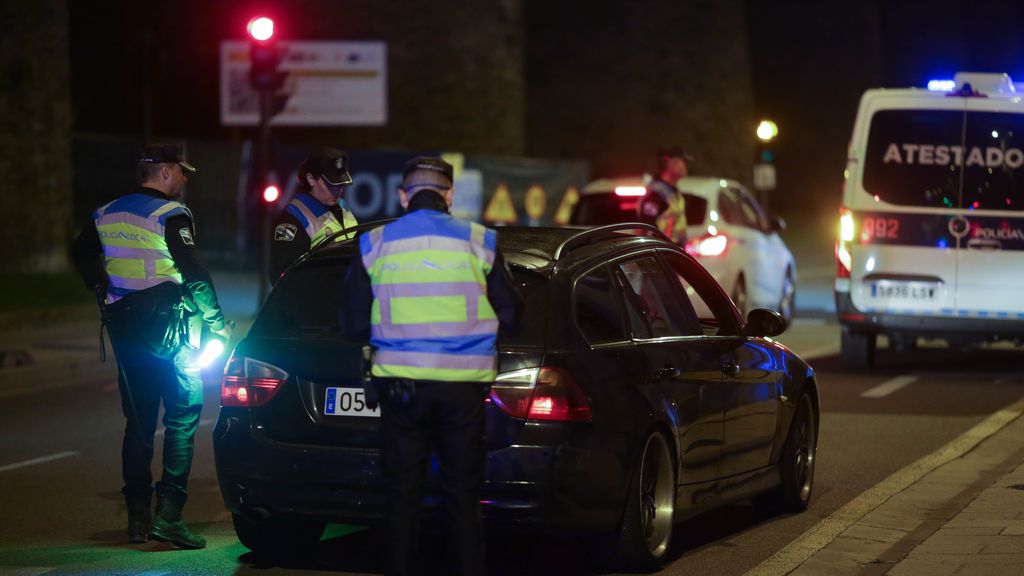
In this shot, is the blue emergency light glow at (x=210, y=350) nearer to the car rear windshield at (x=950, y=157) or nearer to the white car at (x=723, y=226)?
the car rear windshield at (x=950, y=157)

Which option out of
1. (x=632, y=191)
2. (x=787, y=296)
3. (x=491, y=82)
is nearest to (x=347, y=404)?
(x=632, y=191)

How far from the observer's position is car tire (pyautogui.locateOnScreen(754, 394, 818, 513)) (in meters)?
9.06

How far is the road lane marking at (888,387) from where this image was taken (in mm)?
14539

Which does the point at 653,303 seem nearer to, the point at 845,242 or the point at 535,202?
the point at 845,242

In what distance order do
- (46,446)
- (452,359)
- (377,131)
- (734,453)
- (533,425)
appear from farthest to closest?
(377,131) < (46,446) < (734,453) < (533,425) < (452,359)

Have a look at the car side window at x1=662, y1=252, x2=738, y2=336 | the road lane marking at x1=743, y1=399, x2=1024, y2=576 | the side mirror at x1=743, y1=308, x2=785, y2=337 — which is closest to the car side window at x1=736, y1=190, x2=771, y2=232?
the road lane marking at x1=743, y1=399, x2=1024, y2=576

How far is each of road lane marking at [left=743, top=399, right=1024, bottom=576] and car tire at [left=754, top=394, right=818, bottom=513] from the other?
0.61 feet

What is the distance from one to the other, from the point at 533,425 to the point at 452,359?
2.56 ft

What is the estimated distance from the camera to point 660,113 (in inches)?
1597

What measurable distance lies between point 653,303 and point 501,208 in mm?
22276

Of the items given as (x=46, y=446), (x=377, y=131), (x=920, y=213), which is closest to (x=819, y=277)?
(x=377, y=131)

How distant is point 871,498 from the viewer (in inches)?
374

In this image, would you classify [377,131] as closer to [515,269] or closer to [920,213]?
[920,213]

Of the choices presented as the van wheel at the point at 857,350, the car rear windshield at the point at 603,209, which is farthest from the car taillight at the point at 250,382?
the car rear windshield at the point at 603,209
